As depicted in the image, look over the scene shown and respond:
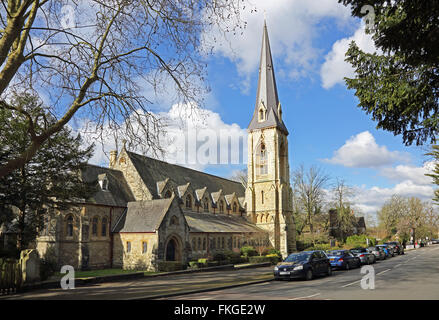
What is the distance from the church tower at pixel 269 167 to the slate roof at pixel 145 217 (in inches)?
909

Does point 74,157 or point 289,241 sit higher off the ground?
point 74,157

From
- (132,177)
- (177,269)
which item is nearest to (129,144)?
(177,269)

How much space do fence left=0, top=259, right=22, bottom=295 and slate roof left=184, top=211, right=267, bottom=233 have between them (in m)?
18.5

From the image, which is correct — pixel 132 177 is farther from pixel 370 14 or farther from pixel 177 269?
pixel 370 14

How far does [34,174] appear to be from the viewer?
1980 centimetres

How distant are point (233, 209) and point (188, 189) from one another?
38.1ft

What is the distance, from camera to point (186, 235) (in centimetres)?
2988

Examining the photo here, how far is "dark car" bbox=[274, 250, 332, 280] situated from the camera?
18.3 metres

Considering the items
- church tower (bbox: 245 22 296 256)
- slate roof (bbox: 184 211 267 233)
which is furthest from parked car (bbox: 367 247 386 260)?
slate roof (bbox: 184 211 267 233)

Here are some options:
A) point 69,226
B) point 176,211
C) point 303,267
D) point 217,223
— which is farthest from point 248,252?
point 303,267

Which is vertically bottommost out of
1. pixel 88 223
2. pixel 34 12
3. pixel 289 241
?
pixel 289 241

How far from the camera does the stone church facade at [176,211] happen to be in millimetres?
27484

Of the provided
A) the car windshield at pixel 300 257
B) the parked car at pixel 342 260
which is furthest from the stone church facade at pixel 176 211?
the parked car at pixel 342 260

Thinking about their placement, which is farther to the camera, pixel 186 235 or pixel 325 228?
pixel 325 228
